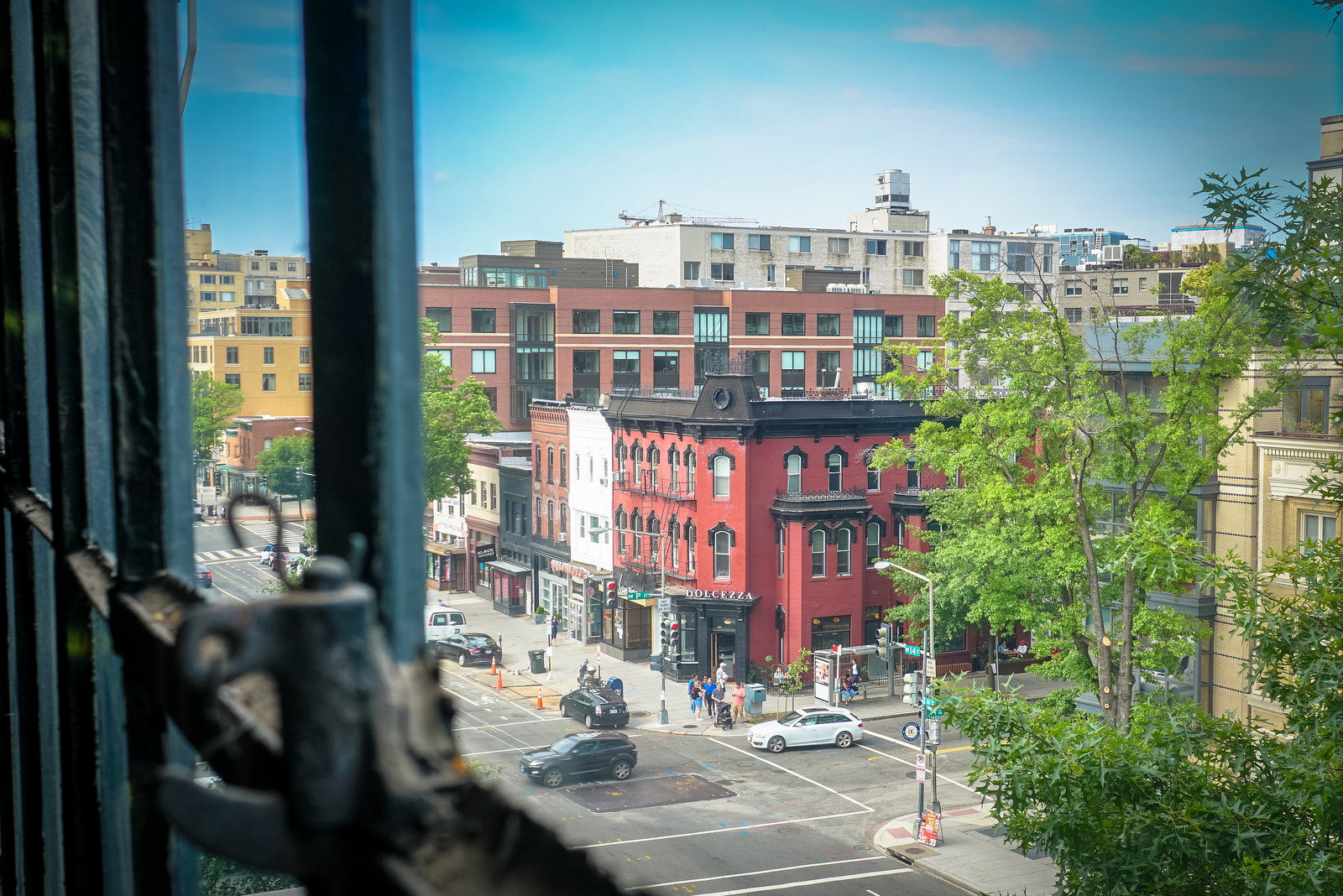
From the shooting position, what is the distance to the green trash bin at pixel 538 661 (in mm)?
44500

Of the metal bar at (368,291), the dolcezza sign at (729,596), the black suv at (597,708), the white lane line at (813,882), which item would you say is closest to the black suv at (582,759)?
the black suv at (597,708)

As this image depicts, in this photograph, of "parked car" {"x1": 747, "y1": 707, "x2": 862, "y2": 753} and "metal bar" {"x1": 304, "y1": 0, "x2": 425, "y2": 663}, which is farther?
"parked car" {"x1": 747, "y1": 707, "x2": 862, "y2": 753}

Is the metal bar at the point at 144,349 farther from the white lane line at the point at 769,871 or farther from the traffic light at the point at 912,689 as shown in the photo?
the traffic light at the point at 912,689

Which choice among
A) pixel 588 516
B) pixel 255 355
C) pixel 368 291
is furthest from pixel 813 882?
pixel 368 291

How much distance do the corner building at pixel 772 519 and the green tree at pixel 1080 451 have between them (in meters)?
10.6

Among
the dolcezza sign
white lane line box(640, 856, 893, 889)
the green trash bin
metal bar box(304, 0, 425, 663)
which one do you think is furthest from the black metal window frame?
the green trash bin

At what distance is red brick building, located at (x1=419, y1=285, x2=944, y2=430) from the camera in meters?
67.1

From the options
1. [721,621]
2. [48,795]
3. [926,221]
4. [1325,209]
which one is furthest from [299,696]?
[926,221]

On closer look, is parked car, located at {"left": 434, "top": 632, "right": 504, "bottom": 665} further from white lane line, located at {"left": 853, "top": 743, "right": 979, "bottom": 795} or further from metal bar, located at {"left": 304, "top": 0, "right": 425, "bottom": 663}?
metal bar, located at {"left": 304, "top": 0, "right": 425, "bottom": 663}

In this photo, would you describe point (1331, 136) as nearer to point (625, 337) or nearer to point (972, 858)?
point (972, 858)

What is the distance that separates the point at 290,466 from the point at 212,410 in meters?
6.84

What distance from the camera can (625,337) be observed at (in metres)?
69.5

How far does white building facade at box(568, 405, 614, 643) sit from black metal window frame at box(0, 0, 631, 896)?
150 feet

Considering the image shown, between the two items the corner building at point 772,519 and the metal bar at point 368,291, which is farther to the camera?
the corner building at point 772,519
